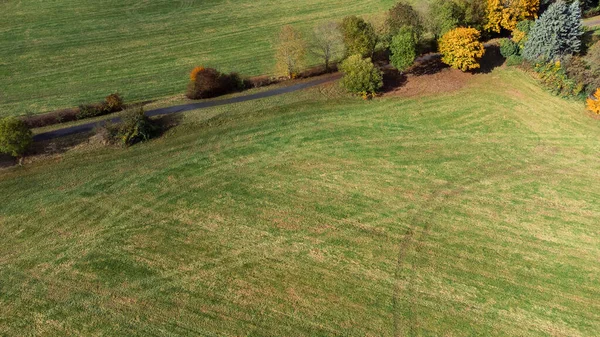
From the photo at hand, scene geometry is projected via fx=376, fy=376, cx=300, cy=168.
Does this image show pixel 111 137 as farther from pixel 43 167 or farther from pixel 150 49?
pixel 150 49

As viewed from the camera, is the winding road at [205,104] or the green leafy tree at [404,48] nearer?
the winding road at [205,104]

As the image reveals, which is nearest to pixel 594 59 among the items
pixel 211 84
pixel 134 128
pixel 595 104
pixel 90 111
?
pixel 595 104

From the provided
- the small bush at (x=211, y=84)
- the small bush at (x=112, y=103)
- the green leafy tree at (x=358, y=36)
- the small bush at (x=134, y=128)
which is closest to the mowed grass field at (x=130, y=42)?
the small bush at (x=112, y=103)

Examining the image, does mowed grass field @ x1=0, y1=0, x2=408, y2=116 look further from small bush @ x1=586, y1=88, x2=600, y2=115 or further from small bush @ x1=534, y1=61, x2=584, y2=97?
small bush @ x1=586, y1=88, x2=600, y2=115

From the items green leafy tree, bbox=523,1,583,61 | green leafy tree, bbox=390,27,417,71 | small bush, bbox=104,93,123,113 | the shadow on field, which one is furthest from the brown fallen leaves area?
small bush, bbox=104,93,123,113

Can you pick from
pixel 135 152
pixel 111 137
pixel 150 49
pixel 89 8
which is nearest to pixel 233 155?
pixel 135 152

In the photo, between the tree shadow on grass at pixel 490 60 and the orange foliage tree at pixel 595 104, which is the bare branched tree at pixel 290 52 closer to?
the tree shadow on grass at pixel 490 60
